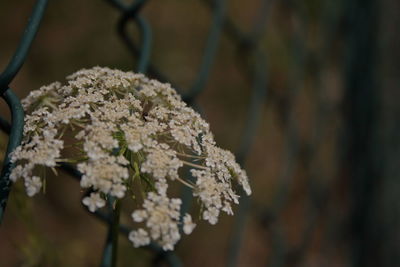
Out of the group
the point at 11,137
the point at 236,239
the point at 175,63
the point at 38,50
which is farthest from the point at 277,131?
the point at 11,137

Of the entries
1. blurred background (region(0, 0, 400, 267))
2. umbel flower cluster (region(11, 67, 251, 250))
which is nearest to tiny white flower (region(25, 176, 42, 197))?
umbel flower cluster (region(11, 67, 251, 250))

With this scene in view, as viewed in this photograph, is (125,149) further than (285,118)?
No

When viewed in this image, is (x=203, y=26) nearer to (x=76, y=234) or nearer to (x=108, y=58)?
(x=108, y=58)

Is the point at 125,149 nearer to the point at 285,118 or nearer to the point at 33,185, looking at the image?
the point at 33,185

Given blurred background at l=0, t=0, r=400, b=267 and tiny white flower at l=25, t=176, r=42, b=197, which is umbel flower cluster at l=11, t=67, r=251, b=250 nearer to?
tiny white flower at l=25, t=176, r=42, b=197

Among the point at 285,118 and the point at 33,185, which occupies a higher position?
the point at 285,118

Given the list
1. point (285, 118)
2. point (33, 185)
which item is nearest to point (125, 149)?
point (33, 185)
